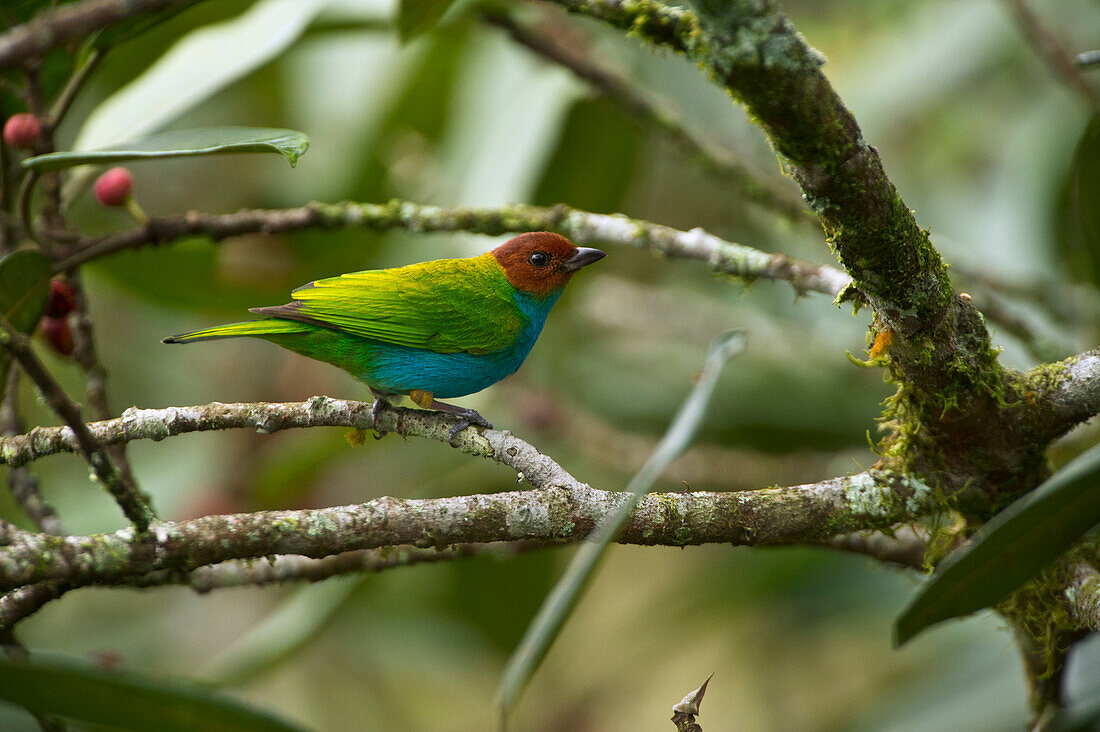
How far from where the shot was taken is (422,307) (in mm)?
3189

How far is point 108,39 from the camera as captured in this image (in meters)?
2.60

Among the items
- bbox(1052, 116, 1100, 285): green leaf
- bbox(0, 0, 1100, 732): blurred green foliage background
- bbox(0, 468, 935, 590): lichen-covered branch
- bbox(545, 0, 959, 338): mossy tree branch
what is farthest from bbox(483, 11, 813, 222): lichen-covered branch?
bbox(0, 468, 935, 590): lichen-covered branch

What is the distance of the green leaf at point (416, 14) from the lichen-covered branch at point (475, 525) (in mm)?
1636

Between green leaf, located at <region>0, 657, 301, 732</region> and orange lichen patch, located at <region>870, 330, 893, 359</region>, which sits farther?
orange lichen patch, located at <region>870, 330, 893, 359</region>

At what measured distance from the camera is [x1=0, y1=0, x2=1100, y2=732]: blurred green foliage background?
3984 mm

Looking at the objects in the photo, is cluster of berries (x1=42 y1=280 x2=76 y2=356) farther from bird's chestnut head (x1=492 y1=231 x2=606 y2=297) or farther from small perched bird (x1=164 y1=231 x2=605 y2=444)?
bird's chestnut head (x1=492 y1=231 x2=606 y2=297)

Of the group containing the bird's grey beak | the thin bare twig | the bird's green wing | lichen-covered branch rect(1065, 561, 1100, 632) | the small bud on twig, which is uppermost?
the thin bare twig

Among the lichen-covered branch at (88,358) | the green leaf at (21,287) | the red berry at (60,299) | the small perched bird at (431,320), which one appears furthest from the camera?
the small perched bird at (431,320)

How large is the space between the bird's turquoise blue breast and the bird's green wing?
1.2 inches

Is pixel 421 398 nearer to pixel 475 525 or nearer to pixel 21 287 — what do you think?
pixel 21 287

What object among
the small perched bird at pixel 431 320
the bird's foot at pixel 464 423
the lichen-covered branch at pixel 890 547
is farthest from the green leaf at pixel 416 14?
the lichen-covered branch at pixel 890 547

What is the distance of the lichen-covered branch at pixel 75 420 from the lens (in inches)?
53.3

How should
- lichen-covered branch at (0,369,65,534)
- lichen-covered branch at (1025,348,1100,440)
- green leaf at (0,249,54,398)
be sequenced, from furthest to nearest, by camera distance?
lichen-covered branch at (0,369,65,534) → green leaf at (0,249,54,398) → lichen-covered branch at (1025,348,1100,440)

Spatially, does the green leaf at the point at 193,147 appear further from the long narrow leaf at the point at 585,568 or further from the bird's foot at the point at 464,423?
the long narrow leaf at the point at 585,568
